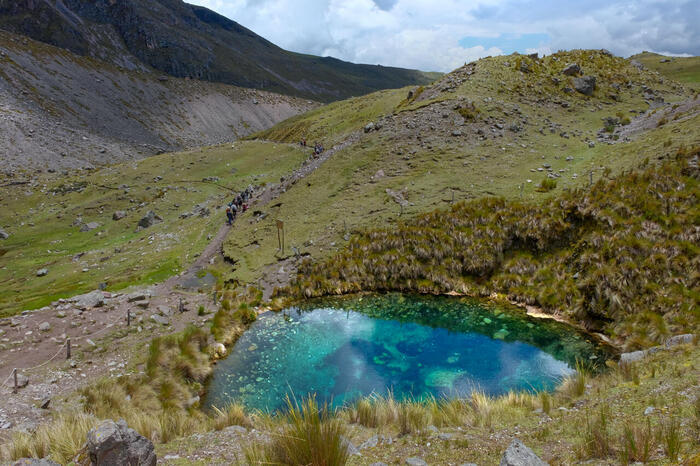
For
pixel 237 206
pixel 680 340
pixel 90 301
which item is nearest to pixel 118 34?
pixel 237 206

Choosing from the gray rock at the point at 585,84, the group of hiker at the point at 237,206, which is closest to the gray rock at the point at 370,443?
the group of hiker at the point at 237,206

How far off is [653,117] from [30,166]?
91283mm

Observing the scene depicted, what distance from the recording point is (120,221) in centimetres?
4356

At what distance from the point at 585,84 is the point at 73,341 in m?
51.9

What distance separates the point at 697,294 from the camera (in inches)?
593

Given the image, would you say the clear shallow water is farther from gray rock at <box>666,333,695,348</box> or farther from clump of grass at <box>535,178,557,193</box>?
clump of grass at <box>535,178,557,193</box>

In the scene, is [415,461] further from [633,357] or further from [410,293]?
[410,293]

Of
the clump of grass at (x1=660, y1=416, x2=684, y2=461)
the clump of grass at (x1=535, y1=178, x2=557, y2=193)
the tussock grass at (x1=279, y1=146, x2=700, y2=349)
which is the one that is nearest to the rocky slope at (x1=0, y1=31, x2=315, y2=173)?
the tussock grass at (x1=279, y1=146, x2=700, y2=349)

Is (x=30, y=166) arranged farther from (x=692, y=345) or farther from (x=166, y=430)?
(x=692, y=345)

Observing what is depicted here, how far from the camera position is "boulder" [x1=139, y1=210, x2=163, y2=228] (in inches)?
1620

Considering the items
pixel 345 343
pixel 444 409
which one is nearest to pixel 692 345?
pixel 444 409

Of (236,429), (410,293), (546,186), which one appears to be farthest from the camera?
(546,186)

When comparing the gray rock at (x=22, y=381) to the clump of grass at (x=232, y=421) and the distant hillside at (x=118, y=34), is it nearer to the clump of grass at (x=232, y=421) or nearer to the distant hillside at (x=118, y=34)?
the clump of grass at (x=232, y=421)

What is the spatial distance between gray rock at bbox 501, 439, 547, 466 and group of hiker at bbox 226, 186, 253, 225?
32931 mm
